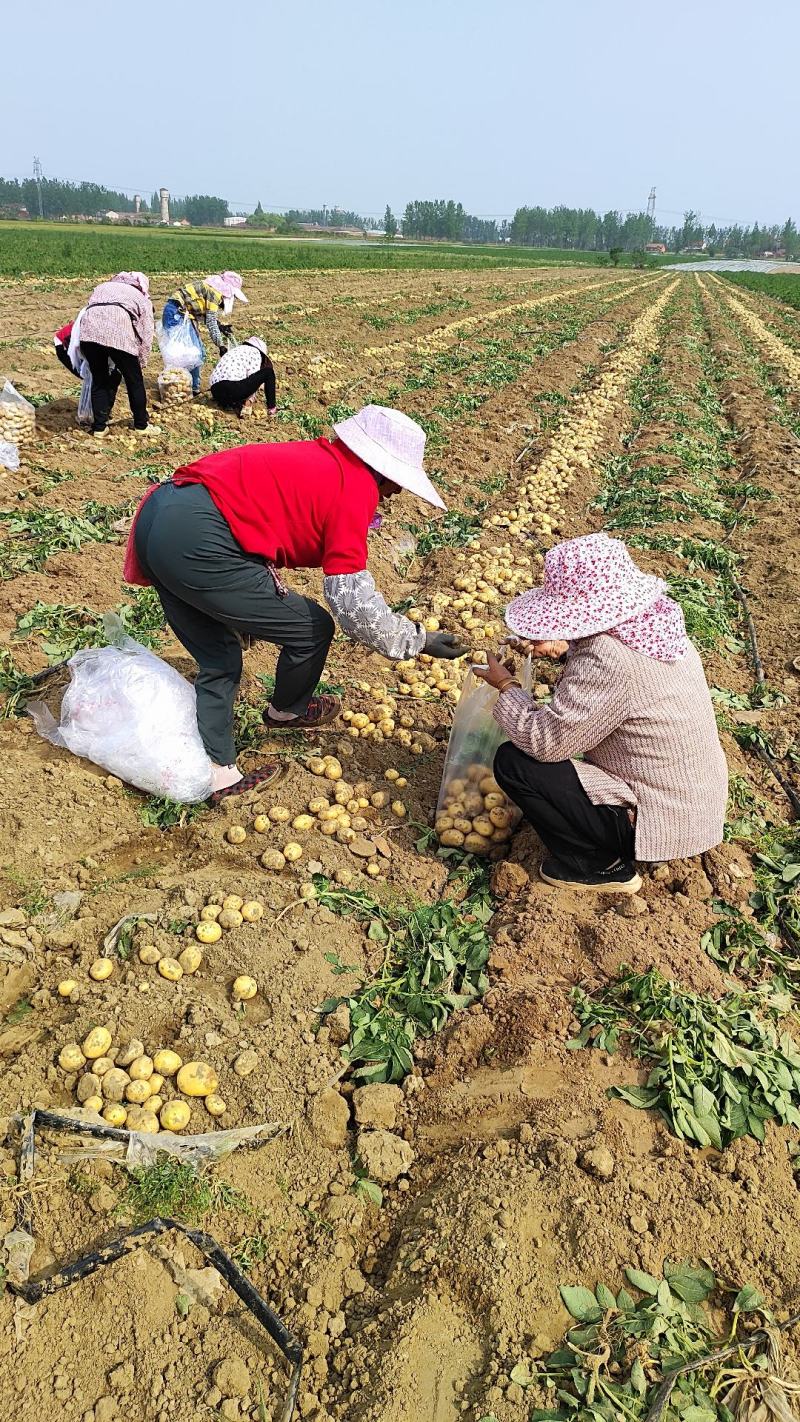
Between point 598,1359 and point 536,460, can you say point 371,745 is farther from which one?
point 536,460

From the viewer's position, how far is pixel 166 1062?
269 cm

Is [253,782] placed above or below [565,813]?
below

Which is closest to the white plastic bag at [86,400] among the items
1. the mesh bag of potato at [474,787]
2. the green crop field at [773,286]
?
the mesh bag of potato at [474,787]

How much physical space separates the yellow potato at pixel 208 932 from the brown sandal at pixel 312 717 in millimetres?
1420

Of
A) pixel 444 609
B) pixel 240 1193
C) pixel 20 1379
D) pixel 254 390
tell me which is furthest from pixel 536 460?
pixel 20 1379

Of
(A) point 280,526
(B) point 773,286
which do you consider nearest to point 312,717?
(A) point 280,526

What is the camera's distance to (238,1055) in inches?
110

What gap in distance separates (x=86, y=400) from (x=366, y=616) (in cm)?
638

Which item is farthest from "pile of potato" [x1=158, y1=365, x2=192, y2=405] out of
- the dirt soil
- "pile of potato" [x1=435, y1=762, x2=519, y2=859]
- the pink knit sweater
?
the pink knit sweater

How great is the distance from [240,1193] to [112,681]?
219 cm

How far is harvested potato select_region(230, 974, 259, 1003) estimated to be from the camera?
119 inches

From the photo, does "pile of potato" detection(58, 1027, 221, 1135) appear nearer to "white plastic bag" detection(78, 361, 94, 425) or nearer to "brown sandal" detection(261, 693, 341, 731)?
"brown sandal" detection(261, 693, 341, 731)

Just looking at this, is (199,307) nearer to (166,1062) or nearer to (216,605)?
(216,605)

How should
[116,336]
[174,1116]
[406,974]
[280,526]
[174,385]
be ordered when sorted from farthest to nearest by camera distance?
[174,385] → [116,336] → [280,526] → [406,974] → [174,1116]
